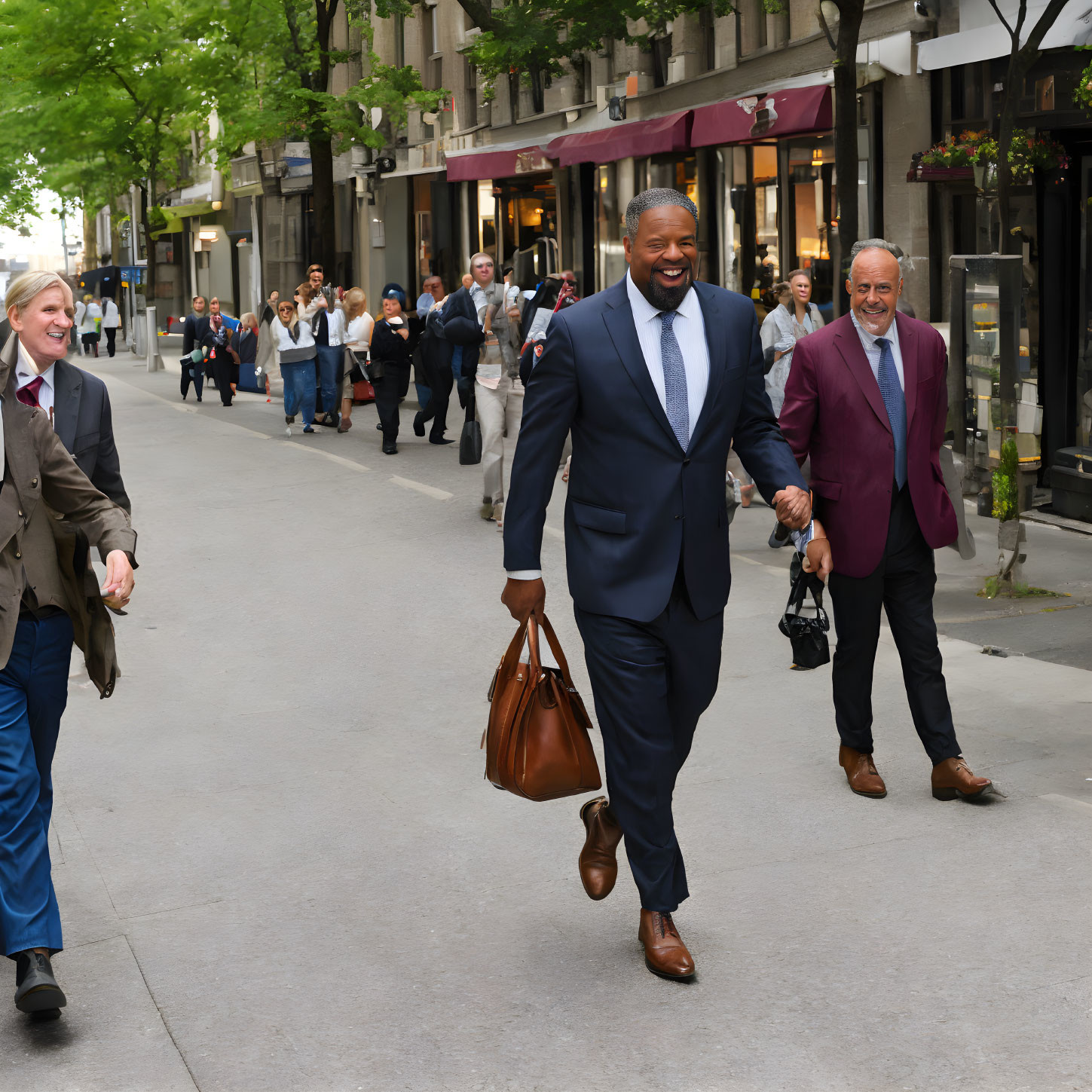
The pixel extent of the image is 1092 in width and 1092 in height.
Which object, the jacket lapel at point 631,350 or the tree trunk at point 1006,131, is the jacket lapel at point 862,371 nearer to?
the jacket lapel at point 631,350

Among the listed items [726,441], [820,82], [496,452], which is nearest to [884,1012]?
[726,441]

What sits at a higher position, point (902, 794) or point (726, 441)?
point (726, 441)

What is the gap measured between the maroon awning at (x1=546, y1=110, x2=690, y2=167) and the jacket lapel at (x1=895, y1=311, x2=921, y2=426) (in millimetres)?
19174

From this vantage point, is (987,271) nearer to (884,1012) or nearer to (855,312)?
(855,312)

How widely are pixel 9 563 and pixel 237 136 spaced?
28.8 metres

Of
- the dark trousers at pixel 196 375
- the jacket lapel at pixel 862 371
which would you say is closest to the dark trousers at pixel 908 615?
the jacket lapel at pixel 862 371

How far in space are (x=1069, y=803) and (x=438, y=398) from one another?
13.4 m

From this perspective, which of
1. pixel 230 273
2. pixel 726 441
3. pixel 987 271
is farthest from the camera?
pixel 230 273

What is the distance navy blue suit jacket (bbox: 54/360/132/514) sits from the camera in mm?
4820

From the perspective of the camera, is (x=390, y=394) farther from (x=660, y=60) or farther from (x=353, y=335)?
(x=660, y=60)

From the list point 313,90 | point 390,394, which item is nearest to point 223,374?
point 313,90

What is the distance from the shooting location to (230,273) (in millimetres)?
59625

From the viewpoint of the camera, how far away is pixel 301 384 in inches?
821

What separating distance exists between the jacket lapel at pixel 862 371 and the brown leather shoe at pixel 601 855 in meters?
1.88
